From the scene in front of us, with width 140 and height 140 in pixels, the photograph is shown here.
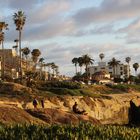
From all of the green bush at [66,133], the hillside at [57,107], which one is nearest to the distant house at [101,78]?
the hillside at [57,107]

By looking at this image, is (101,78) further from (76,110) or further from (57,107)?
(57,107)

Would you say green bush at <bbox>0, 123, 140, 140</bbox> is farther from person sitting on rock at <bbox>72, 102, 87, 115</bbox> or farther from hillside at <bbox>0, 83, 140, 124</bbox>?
person sitting on rock at <bbox>72, 102, 87, 115</bbox>

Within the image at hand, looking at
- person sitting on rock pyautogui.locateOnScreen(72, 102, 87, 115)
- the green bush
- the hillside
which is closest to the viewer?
the green bush

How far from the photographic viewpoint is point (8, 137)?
17750 millimetres

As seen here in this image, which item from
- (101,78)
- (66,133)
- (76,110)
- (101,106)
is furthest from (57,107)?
(101,78)

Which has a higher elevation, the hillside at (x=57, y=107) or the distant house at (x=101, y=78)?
the distant house at (x=101, y=78)

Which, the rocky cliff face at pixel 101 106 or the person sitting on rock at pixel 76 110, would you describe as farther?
the rocky cliff face at pixel 101 106

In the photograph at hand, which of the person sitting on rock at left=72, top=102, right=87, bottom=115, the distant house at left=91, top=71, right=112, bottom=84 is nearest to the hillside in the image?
the person sitting on rock at left=72, top=102, right=87, bottom=115

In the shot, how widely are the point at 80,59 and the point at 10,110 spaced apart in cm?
11958

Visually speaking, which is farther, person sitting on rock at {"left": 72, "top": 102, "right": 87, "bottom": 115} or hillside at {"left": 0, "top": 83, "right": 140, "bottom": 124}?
person sitting on rock at {"left": 72, "top": 102, "right": 87, "bottom": 115}

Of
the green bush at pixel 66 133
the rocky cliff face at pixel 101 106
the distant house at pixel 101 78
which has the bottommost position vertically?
the rocky cliff face at pixel 101 106

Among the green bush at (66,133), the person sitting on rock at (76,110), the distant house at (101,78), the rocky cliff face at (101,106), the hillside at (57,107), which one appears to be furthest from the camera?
the distant house at (101,78)

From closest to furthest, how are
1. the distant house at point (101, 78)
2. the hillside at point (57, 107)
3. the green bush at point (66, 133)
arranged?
1. the green bush at point (66, 133)
2. the hillside at point (57, 107)
3. the distant house at point (101, 78)

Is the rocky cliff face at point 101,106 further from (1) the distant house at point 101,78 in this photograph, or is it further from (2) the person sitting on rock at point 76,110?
(1) the distant house at point 101,78
